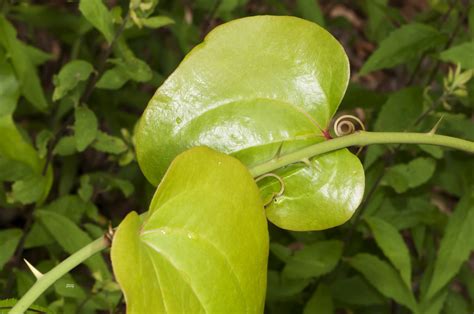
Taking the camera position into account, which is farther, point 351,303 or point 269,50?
point 351,303

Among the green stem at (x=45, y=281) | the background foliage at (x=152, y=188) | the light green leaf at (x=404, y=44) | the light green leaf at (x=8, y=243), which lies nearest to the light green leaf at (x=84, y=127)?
the background foliage at (x=152, y=188)

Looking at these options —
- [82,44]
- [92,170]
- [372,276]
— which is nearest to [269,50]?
[372,276]

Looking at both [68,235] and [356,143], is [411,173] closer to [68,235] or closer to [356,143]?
[68,235]

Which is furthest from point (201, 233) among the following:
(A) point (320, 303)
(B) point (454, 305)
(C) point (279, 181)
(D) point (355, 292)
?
(B) point (454, 305)

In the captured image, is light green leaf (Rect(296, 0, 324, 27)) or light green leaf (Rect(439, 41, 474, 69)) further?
light green leaf (Rect(296, 0, 324, 27))

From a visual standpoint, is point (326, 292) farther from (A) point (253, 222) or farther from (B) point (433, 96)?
(A) point (253, 222)

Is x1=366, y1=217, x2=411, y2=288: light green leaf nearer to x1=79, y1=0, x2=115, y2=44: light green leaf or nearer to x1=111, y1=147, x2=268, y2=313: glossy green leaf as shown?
x1=79, y1=0, x2=115, y2=44: light green leaf

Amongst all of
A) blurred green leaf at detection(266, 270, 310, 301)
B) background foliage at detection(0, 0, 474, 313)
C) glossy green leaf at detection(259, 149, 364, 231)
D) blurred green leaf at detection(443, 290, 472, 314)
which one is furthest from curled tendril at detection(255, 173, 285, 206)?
blurred green leaf at detection(443, 290, 472, 314)
